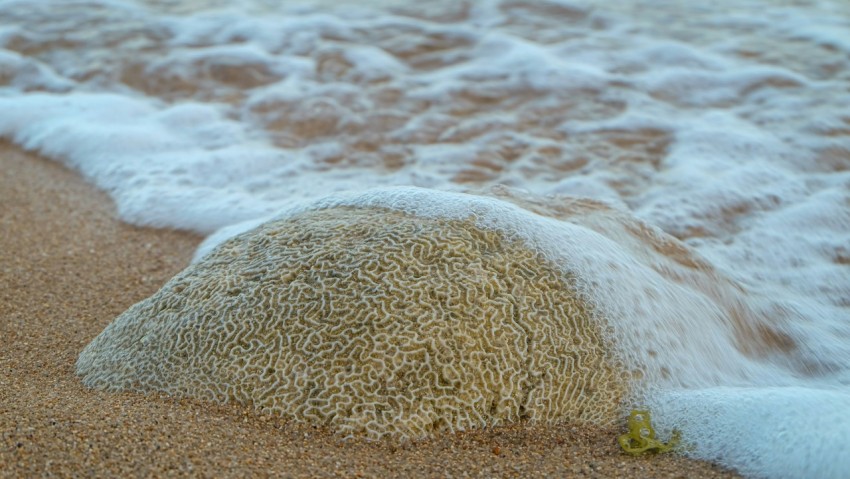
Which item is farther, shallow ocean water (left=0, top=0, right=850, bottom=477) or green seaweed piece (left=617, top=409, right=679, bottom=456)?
shallow ocean water (left=0, top=0, right=850, bottom=477)

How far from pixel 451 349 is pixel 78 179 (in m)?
3.12

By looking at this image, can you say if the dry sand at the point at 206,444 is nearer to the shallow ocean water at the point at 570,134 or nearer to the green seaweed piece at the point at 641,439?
the green seaweed piece at the point at 641,439

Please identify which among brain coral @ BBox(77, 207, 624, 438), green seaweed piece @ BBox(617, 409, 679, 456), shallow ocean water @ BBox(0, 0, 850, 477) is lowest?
shallow ocean water @ BBox(0, 0, 850, 477)

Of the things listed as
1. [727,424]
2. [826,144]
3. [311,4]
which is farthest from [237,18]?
[727,424]

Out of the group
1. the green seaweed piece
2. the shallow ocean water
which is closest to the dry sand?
the green seaweed piece

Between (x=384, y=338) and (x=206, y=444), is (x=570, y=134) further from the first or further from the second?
(x=206, y=444)

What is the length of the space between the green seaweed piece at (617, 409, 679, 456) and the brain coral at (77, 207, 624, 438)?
9 centimetres

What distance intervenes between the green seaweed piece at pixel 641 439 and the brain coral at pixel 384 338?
0.09 metres

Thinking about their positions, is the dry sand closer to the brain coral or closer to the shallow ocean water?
the brain coral

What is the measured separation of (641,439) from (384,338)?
0.76 metres

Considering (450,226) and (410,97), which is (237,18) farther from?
(450,226)

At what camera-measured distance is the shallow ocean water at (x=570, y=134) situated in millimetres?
2701

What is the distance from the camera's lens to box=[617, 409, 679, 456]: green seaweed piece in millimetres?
2271

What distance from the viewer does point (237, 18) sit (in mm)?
7301
